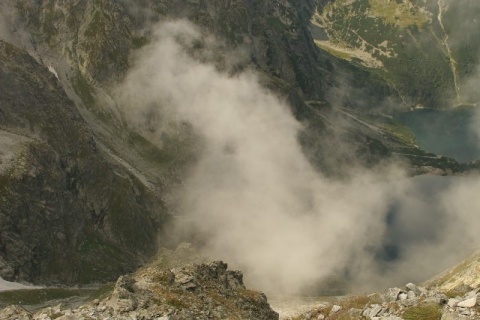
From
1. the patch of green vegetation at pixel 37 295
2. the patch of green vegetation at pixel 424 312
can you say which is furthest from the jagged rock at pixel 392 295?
the patch of green vegetation at pixel 37 295

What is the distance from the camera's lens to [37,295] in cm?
13388

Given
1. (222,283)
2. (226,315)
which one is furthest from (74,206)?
(226,315)

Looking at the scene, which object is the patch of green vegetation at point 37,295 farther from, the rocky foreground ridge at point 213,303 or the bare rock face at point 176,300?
the rocky foreground ridge at point 213,303

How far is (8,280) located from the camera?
13512 centimetres

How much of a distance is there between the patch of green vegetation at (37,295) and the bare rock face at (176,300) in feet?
256

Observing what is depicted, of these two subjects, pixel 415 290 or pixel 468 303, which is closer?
pixel 468 303

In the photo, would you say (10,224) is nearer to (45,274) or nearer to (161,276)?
(45,274)

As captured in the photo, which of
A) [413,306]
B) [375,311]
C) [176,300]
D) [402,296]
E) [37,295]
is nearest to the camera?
[413,306]

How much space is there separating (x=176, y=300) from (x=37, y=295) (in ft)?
334

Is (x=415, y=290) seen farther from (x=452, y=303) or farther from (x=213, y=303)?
(x=213, y=303)

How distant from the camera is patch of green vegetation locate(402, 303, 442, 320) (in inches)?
1370

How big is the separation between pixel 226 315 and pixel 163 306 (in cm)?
800

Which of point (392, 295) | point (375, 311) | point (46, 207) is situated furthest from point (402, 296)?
point (46, 207)

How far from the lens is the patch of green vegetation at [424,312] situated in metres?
34.8
